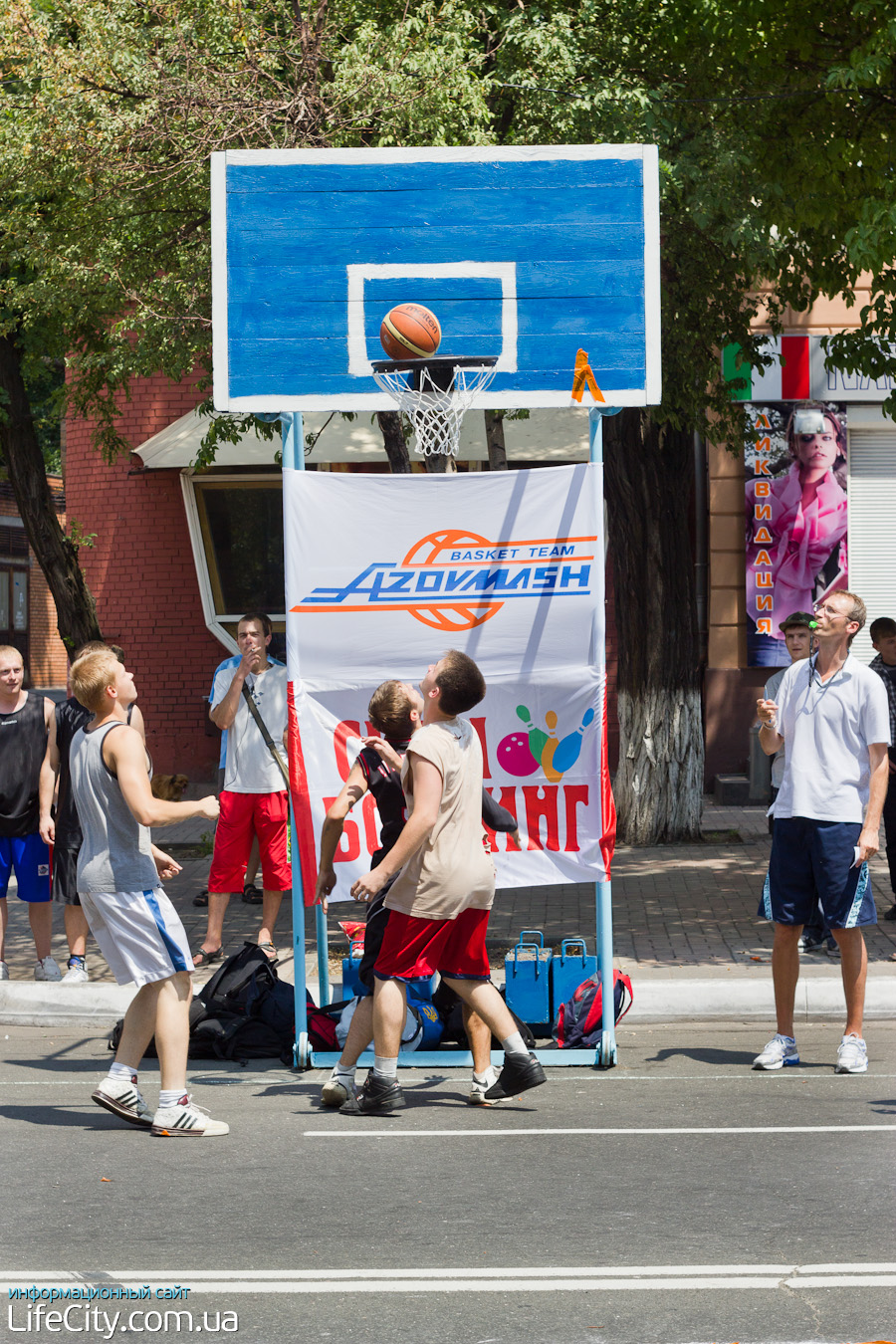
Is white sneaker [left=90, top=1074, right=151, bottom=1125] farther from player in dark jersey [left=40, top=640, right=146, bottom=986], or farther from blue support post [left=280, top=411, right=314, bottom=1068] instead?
player in dark jersey [left=40, top=640, right=146, bottom=986]

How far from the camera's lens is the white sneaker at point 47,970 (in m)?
8.34

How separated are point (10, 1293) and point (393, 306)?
475 centimetres

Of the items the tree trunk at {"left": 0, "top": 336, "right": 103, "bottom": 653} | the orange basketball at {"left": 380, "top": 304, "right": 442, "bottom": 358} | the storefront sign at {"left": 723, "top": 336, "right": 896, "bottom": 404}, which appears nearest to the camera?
the orange basketball at {"left": 380, "top": 304, "right": 442, "bottom": 358}

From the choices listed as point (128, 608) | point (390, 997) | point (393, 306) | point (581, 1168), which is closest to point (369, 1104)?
point (390, 997)

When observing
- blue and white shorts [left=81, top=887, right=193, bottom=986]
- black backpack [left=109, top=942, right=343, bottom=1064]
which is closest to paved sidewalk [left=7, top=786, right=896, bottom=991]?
black backpack [left=109, top=942, right=343, bottom=1064]

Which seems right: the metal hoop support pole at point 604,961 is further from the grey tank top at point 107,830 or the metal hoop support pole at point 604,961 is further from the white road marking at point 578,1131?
the grey tank top at point 107,830

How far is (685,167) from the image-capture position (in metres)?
9.79

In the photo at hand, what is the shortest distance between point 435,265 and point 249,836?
3506mm

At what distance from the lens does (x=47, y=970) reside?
27.5 feet

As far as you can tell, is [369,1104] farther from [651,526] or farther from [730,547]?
[730,547]

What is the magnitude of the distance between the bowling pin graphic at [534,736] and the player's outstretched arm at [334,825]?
37.9 inches

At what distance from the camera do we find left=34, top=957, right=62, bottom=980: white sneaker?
27.4 feet

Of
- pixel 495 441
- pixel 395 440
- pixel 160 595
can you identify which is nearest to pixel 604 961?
pixel 395 440

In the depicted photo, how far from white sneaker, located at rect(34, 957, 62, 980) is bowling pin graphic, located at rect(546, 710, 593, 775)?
334cm
